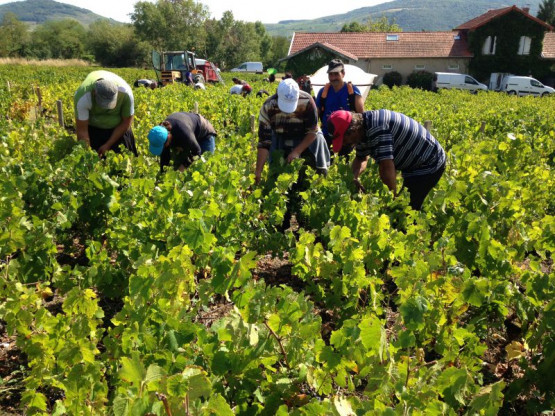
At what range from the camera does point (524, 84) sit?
3334cm

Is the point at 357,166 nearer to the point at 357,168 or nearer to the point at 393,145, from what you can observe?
the point at 357,168

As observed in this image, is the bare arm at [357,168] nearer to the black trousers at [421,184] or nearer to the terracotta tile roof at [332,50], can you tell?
the black trousers at [421,184]

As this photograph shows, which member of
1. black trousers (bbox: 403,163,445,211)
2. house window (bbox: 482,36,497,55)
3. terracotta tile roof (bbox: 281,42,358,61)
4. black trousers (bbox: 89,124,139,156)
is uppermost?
house window (bbox: 482,36,497,55)

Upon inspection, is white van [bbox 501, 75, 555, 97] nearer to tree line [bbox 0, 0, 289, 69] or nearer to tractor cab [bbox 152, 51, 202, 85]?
tractor cab [bbox 152, 51, 202, 85]

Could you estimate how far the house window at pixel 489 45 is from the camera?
39.8 metres

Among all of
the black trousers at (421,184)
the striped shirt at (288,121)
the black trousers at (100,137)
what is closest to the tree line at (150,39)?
the black trousers at (100,137)

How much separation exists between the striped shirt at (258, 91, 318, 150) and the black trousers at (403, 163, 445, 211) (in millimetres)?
993

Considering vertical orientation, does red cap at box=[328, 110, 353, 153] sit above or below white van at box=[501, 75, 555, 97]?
below

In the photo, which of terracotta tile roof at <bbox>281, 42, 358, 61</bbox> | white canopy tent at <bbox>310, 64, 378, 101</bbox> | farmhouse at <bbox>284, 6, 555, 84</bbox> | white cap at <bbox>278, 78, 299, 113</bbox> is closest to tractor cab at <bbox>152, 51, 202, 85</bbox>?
white canopy tent at <bbox>310, 64, 378, 101</bbox>

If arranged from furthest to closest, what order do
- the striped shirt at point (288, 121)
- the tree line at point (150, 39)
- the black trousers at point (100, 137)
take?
the tree line at point (150, 39)
the black trousers at point (100, 137)
the striped shirt at point (288, 121)

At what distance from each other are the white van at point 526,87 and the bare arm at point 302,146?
3286cm

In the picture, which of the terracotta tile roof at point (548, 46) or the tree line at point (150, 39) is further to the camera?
the tree line at point (150, 39)

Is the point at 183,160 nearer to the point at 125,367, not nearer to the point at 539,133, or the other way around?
the point at 125,367

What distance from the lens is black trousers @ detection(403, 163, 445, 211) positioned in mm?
4090
